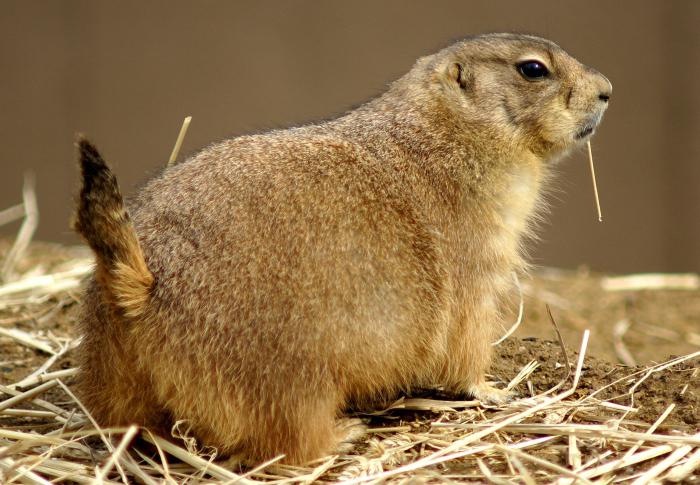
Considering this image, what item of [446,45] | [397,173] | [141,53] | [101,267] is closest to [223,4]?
[141,53]

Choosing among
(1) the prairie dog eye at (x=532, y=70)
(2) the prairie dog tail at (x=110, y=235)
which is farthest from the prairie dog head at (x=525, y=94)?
(2) the prairie dog tail at (x=110, y=235)

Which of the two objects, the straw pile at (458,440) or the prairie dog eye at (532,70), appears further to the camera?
the prairie dog eye at (532,70)

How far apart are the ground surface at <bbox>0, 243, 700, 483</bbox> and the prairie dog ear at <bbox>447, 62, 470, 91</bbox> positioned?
116 cm

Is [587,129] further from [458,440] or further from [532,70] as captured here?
[458,440]

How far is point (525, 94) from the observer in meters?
3.60

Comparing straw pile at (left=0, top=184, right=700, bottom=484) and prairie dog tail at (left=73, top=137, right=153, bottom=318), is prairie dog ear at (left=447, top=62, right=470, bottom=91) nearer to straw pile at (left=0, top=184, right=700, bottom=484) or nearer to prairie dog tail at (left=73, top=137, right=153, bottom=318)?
straw pile at (left=0, top=184, right=700, bottom=484)

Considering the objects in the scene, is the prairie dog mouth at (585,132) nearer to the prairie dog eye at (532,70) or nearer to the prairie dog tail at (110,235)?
the prairie dog eye at (532,70)

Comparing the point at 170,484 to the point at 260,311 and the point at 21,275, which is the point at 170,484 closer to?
the point at 260,311

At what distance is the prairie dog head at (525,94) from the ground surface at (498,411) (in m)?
0.89

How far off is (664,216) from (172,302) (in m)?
7.03

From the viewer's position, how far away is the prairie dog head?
3.58 m

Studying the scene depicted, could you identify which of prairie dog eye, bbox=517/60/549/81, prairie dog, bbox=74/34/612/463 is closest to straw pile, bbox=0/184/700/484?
prairie dog, bbox=74/34/612/463

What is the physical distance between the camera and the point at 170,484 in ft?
9.17

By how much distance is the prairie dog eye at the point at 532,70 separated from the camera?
3617 mm
